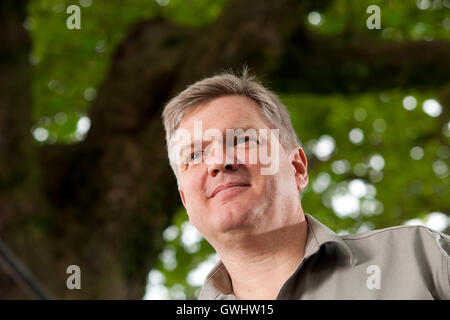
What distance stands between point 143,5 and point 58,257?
9.97 feet

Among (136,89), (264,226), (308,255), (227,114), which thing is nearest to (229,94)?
(227,114)

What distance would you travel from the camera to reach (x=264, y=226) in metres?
1.49

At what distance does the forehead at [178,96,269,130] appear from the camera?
157 centimetres

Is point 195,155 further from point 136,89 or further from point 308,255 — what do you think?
point 136,89

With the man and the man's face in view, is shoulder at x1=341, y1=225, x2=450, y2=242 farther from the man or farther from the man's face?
the man's face

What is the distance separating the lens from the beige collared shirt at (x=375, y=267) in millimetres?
1308

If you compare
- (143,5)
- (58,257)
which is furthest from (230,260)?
(143,5)

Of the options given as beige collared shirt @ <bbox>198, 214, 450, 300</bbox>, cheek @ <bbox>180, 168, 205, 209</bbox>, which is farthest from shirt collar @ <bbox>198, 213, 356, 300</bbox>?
cheek @ <bbox>180, 168, 205, 209</bbox>

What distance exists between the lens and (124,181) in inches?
154

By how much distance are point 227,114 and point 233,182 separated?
0.72 ft

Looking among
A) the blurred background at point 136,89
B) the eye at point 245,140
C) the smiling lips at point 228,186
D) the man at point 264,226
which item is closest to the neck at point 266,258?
the man at point 264,226

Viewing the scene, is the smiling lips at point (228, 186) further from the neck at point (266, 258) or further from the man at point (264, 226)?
the neck at point (266, 258)

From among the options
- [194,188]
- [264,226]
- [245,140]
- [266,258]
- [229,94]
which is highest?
[229,94]
